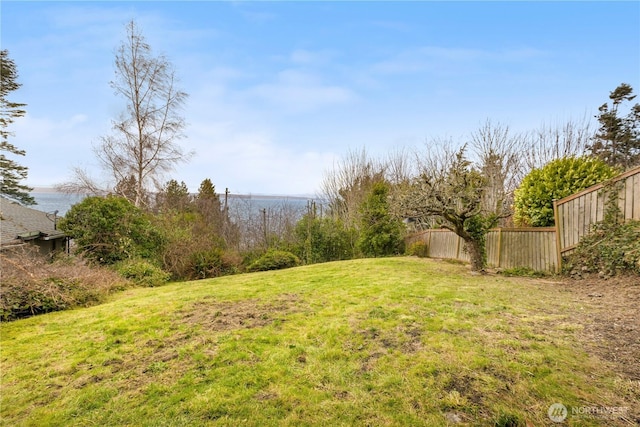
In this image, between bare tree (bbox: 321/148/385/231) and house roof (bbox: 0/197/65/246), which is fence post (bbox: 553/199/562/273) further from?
house roof (bbox: 0/197/65/246)

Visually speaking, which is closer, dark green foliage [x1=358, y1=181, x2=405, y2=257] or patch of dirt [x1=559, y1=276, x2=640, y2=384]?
patch of dirt [x1=559, y1=276, x2=640, y2=384]

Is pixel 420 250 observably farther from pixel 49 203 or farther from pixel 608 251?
pixel 49 203

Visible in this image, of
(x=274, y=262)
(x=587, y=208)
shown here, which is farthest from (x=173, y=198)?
(x=587, y=208)

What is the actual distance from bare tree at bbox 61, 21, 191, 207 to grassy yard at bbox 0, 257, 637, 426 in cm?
967

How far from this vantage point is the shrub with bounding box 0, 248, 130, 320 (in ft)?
14.6

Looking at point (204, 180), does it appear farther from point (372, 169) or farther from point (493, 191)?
point (493, 191)

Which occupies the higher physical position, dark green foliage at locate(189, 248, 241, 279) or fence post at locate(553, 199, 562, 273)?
fence post at locate(553, 199, 562, 273)

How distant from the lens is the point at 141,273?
324 inches

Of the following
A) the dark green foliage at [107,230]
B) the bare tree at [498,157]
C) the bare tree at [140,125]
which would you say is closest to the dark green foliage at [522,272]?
the bare tree at [498,157]

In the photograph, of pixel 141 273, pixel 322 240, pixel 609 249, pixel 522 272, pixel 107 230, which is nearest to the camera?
pixel 609 249

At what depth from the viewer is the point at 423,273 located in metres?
6.84

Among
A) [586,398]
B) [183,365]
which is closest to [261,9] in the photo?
[183,365]

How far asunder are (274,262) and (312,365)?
334 inches

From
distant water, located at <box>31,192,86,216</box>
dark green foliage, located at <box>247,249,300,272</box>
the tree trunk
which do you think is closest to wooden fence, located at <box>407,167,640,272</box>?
the tree trunk
